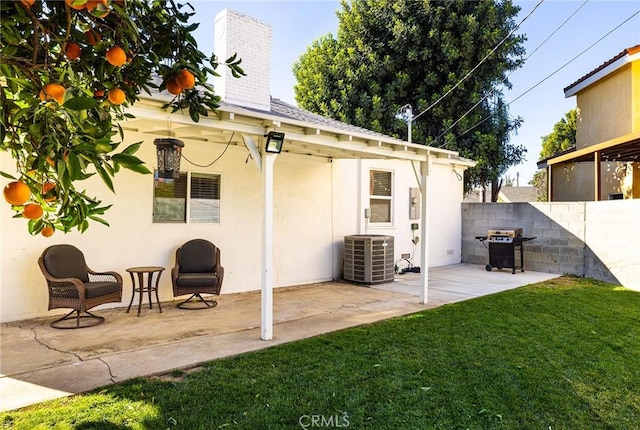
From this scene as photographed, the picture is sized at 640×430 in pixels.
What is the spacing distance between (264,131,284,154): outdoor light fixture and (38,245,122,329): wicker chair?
2844 millimetres

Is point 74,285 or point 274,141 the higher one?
point 274,141

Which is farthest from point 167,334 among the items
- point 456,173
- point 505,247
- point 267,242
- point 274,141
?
point 456,173

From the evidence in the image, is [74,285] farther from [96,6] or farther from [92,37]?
[96,6]

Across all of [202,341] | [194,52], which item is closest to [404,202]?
[202,341]

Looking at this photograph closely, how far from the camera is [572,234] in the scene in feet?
31.3

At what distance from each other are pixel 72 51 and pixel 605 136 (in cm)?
1414

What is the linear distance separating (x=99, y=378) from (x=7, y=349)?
1.59 m

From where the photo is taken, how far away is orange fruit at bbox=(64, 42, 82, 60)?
56.7 inches

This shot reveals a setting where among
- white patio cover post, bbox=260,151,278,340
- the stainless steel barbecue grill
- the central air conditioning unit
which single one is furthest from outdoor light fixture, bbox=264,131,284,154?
the stainless steel barbecue grill

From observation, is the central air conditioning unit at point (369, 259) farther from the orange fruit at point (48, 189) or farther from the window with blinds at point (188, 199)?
the orange fruit at point (48, 189)

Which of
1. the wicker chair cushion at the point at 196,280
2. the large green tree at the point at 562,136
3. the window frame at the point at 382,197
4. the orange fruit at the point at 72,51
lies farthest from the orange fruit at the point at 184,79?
the large green tree at the point at 562,136

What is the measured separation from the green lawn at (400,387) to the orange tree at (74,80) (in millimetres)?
2010

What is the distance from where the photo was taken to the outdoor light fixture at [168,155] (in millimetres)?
4867

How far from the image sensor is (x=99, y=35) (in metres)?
1.50
